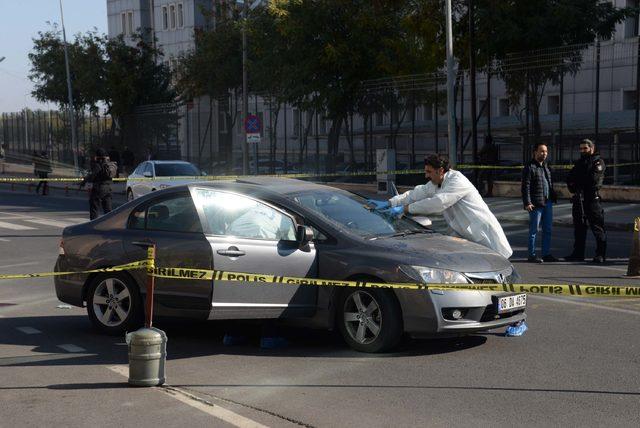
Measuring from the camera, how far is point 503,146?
1396 inches

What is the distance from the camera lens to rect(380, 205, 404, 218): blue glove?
9430 millimetres

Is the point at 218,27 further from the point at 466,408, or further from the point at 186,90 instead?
the point at 466,408

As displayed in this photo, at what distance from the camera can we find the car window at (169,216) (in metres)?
9.08

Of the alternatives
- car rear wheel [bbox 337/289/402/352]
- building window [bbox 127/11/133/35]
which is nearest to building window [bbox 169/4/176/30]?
building window [bbox 127/11/133/35]

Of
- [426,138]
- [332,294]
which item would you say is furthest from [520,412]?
[426,138]

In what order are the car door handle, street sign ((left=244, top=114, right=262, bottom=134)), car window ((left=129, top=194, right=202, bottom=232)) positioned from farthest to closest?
1. street sign ((left=244, top=114, right=262, bottom=134))
2. car window ((left=129, top=194, right=202, bottom=232))
3. the car door handle

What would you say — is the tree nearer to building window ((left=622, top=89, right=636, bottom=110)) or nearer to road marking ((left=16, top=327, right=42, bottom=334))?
building window ((left=622, top=89, right=636, bottom=110))

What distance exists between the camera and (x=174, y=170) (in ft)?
93.8

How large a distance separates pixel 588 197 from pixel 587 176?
35cm

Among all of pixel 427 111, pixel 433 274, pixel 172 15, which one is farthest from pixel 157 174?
pixel 172 15

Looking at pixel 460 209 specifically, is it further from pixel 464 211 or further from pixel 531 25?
pixel 531 25

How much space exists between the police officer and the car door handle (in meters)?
7.68

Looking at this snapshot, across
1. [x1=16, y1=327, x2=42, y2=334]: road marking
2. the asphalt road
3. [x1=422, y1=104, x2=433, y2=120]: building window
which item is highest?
[x1=422, y1=104, x2=433, y2=120]: building window

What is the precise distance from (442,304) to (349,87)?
29340mm
